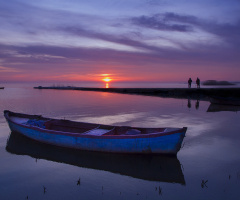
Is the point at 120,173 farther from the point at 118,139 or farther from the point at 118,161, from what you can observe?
the point at 118,139

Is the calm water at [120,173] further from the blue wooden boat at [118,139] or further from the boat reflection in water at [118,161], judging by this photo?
the blue wooden boat at [118,139]

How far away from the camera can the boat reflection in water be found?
8.88 metres

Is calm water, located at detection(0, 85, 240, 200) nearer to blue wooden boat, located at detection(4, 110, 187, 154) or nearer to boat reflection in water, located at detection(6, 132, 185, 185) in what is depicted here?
boat reflection in water, located at detection(6, 132, 185, 185)

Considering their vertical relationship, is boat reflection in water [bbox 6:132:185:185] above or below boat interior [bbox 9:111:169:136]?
below

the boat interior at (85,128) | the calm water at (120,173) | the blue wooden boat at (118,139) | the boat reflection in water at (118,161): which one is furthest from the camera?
the boat interior at (85,128)

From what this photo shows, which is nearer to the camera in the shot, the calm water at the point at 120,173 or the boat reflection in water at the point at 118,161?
the calm water at the point at 120,173

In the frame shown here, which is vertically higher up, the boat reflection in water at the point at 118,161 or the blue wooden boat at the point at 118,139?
the blue wooden boat at the point at 118,139

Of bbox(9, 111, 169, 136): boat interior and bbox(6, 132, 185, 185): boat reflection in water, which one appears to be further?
bbox(9, 111, 169, 136): boat interior

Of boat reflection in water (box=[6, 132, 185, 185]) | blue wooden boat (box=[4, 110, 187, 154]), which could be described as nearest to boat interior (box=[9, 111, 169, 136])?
blue wooden boat (box=[4, 110, 187, 154])

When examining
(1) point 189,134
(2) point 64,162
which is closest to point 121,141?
(2) point 64,162

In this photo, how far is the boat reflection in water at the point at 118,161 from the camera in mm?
8875

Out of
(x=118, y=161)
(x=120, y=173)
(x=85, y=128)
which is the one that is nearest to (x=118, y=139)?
(x=118, y=161)

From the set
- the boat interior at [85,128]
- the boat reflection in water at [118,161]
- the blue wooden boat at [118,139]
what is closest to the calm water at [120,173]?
the boat reflection in water at [118,161]

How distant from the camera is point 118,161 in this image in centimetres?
1012
